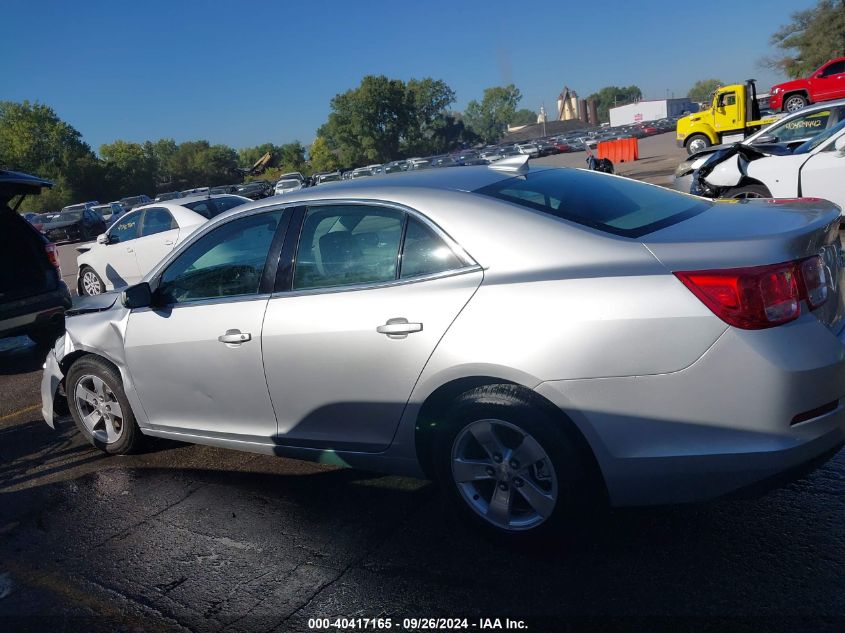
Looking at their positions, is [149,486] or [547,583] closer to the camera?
[547,583]

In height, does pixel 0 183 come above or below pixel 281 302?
above

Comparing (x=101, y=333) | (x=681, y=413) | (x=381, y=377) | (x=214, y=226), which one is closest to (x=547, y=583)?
(x=681, y=413)

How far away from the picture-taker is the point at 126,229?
39.5ft

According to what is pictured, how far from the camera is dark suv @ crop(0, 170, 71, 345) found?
747 cm

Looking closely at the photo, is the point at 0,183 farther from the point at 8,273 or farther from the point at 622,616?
the point at 622,616

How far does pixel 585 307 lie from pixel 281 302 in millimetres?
1579

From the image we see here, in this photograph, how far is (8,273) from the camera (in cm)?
779

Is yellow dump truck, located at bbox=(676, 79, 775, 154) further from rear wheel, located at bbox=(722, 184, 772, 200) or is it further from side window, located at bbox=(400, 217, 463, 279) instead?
side window, located at bbox=(400, 217, 463, 279)

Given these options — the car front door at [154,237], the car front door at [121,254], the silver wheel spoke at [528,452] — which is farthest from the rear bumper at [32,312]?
the silver wheel spoke at [528,452]

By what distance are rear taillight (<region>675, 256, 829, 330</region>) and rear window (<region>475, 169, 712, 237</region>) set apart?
44 centimetres

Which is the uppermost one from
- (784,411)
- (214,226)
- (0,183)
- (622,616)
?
(0,183)

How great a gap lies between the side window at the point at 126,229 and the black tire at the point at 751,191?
8.93m

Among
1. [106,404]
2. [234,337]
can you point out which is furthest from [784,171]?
[106,404]

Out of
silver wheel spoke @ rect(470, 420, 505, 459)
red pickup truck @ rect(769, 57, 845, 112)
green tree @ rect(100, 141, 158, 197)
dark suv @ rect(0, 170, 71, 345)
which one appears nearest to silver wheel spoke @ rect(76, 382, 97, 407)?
silver wheel spoke @ rect(470, 420, 505, 459)
